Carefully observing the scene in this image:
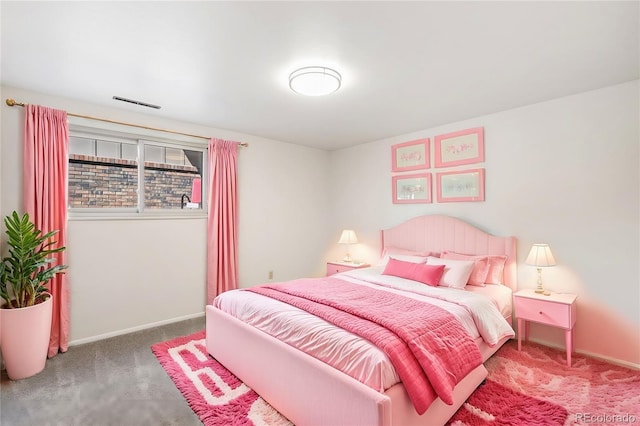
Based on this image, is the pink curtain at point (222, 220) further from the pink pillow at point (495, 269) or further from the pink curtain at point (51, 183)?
the pink pillow at point (495, 269)

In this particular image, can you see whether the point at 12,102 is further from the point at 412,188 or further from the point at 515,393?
the point at 515,393

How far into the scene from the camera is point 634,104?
8.57 feet

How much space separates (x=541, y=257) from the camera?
9.19 feet

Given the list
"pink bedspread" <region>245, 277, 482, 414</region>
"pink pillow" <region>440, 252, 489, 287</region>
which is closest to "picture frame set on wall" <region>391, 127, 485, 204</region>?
"pink pillow" <region>440, 252, 489, 287</region>

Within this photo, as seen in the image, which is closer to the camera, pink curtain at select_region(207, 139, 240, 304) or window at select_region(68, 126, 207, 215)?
window at select_region(68, 126, 207, 215)

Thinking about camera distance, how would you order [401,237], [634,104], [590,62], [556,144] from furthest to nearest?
Result: [401,237]
[556,144]
[634,104]
[590,62]

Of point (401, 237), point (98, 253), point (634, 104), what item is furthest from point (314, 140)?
point (634, 104)

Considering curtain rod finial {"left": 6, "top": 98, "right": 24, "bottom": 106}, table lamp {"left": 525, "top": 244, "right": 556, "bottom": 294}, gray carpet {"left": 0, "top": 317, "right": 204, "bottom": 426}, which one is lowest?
gray carpet {"left": 0, "top": 317, "right": 204, "bottom": 426}

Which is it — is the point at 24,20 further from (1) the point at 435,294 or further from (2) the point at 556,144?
(2) the point at 556,144

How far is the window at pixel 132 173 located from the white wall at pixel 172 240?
20 cm

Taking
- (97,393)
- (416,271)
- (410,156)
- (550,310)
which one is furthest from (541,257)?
(97,393)

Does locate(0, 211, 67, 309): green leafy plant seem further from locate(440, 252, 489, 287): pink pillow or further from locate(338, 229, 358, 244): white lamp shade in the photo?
locate(440, 252, 489, 287): pink pillow

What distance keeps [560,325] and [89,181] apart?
15.6 ft

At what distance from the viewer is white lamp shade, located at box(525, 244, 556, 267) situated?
9.10ft
